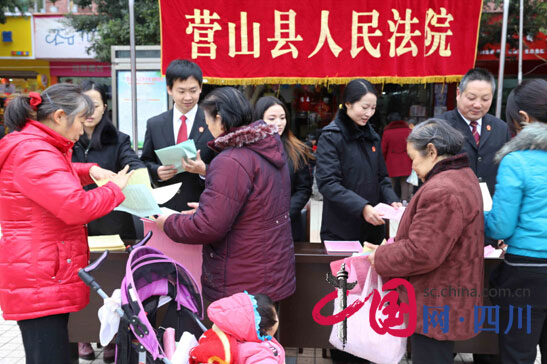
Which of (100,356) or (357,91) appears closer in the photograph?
(357,91)

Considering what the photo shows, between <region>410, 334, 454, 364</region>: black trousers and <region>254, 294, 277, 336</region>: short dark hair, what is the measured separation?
66cm

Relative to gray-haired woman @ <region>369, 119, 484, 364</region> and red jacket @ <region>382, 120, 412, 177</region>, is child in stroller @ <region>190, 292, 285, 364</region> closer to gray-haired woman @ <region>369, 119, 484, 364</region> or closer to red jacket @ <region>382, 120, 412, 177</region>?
gray-haired woman @ <region>369, 119, 484, 364</region>

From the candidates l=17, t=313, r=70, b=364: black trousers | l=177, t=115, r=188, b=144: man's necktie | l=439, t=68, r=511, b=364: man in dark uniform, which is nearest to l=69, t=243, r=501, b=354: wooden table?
l=17, t=313, r=70, b=364: black trousers

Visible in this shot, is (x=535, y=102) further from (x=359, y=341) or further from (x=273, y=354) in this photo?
(x=273, y=354)

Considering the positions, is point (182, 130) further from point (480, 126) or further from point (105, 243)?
point (480, 126)

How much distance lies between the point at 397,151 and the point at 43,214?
6.83m

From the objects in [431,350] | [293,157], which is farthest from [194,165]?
[431,350]

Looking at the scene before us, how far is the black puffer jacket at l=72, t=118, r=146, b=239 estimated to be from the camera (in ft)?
9.82

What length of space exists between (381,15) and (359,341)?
11.2 ft

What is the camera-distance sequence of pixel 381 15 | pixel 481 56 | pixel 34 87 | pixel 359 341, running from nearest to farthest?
1. pixel 359 341
2. pixel 381 15
3. pixel 481 56
4. pixel 34 87

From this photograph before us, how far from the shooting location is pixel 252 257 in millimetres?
2125

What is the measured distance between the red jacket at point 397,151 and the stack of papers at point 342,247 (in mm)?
5268

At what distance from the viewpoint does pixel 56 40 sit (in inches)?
480

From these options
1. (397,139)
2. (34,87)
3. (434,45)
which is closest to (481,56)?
(397,139)
